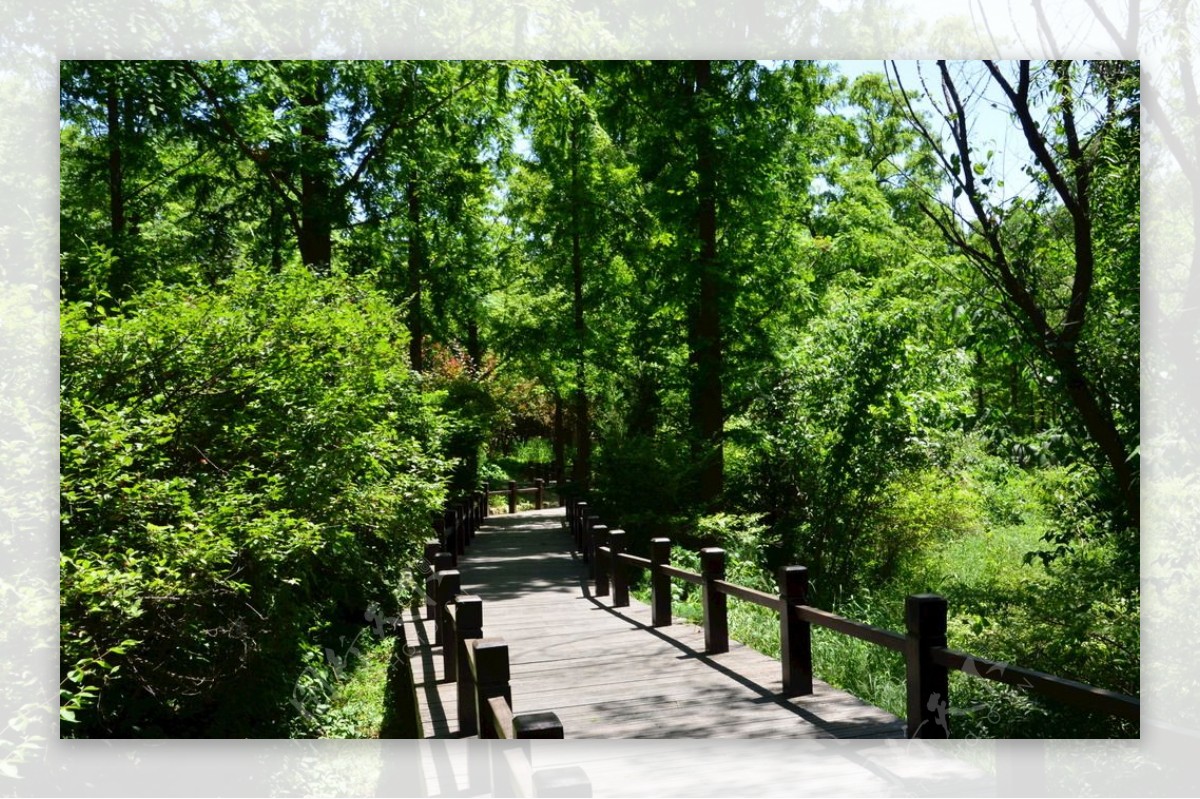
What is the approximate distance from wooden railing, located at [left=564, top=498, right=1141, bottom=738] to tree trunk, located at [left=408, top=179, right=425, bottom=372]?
18.4 ft

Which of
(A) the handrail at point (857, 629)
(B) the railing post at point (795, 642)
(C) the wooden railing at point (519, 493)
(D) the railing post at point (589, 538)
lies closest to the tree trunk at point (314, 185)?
(D) the railing post at point (589, 538)

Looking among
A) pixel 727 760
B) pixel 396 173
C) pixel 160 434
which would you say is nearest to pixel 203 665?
pixel 160 434

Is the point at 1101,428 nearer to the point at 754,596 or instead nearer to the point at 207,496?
the point at 754,596

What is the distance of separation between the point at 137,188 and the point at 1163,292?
829 cm

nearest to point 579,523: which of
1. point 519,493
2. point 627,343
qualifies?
point 627,343

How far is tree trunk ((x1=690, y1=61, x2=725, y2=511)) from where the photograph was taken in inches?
467

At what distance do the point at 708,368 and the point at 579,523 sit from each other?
3387 millimetres

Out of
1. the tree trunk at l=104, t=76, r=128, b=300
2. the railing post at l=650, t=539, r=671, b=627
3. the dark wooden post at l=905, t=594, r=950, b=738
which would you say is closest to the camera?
the dark wooden post at l=905, t=594, r=950, b=738

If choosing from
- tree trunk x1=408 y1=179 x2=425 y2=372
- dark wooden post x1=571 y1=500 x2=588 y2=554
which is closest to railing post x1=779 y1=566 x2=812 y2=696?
tree trunk x1=408 y1=179 x2=425 y2=372

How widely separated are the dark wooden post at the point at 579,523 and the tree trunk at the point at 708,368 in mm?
1866

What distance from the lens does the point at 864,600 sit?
1027cm

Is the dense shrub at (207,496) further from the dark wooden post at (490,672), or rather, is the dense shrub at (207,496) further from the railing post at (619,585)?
the railing post at (619,585)

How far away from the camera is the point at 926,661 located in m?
3.93

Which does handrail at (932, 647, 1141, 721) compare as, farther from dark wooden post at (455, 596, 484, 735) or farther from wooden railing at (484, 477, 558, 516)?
wooden railing at (484, 477, 558, 516)
